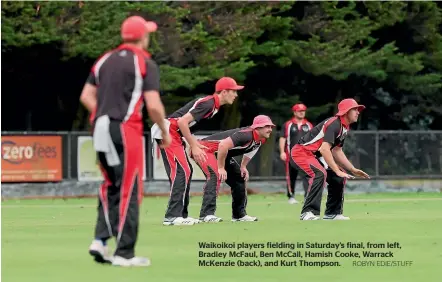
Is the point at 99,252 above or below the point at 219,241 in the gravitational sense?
above

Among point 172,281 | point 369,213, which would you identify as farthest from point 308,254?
point 369,213

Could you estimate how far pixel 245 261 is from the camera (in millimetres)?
12062

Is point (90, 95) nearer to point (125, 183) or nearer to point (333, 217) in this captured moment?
point (125, 183)

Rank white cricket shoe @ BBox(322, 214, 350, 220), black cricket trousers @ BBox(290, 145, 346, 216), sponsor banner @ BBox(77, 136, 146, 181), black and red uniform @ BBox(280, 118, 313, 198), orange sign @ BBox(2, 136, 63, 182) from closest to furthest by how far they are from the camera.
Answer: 1. black cricket trousers @ BBox(290, 145, 346, 216)
2. white cricket shoe @ BBox(322, 214, 350, 220)
3. black and red uniform @ BBox(280, 118, 313, 198)
4. orange sign @ BBox(2, 136, 63, 182)
5. sponsor banner @ BBox(77, 136, 146, 181)

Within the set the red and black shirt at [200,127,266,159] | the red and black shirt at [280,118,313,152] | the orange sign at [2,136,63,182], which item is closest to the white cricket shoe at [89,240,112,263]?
the red and black shirt at [200,127,266,159]

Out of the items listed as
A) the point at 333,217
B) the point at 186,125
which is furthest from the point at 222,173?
the point at 333,217

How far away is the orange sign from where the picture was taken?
3344cm

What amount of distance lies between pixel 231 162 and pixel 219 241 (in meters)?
4.83

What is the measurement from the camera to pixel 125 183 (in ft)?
38.1

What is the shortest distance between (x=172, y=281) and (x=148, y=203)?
61.1 ft

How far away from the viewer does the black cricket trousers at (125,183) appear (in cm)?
1152

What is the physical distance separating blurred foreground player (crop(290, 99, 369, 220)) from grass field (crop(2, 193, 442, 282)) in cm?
42

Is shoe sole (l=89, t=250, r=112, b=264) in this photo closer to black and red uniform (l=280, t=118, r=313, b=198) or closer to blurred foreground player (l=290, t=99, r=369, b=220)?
blurred foreground player (l=290, t=99, r=369, b=220)

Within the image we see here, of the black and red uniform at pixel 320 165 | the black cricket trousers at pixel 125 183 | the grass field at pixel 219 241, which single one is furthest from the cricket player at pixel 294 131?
the black cricket trousers at pixel 125 183
